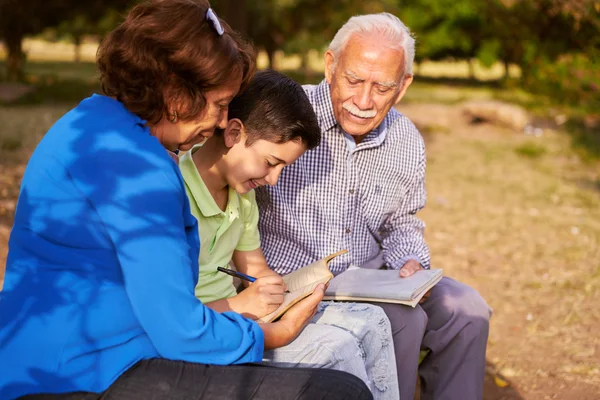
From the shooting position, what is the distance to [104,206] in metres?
1.97

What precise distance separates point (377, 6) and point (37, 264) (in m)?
17.2

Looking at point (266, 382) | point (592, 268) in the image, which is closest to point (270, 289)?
point (266, 382)

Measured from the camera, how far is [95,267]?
203 cm

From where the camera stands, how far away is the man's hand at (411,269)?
11.0 ft

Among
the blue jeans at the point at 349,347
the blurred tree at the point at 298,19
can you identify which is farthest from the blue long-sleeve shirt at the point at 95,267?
the blurred tree at the point at 298,19

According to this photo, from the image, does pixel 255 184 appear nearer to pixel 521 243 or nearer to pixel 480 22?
pixel 521 243

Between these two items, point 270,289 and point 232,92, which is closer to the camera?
point 232,92

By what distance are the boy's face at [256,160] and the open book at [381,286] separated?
62cm

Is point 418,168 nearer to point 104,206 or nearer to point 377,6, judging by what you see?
point 104,206

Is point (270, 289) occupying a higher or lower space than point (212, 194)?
lower

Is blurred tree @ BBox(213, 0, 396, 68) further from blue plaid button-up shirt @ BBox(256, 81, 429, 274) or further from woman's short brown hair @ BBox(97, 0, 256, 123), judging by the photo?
woman's short brown hair @ BBox(97, 0, 256, 123)

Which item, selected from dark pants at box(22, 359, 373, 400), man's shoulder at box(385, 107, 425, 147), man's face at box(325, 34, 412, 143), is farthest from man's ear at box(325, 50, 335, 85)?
dark pants at box(22, 359, 373, 400)

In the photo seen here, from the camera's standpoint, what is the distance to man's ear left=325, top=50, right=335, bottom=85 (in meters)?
3.82

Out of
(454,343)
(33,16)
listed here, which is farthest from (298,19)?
(454,343)
